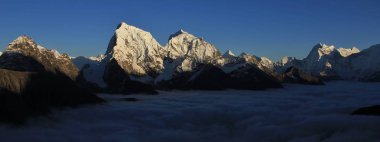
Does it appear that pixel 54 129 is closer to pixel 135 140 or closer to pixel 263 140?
pixel 135 140

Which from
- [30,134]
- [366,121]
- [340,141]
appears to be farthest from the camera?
[366,121]

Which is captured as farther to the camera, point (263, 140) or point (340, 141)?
point (263, 140)

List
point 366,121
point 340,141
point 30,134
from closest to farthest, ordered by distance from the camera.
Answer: point 340,141, point 30,134, point 366,121

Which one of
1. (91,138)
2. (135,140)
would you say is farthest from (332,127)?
(91,138)

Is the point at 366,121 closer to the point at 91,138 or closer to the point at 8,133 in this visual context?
the point at 91,138

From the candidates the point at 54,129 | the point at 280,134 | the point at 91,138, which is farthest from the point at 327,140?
the point at 54,129

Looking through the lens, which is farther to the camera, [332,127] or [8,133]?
[332,127]

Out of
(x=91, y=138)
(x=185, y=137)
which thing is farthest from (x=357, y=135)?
(x=91, y=138)
